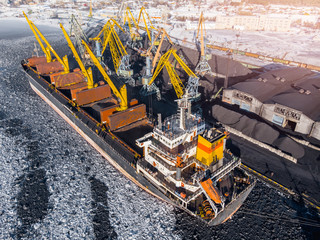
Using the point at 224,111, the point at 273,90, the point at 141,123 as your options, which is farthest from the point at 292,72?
the point at 141,123

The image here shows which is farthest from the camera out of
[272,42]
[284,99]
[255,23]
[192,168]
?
[255,23]

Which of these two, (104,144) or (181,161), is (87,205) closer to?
(104,144)

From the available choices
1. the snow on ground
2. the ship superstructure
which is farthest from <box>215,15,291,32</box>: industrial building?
the ship superstructure

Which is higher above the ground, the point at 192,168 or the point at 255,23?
the point at 255,23

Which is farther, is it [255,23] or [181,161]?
[255,23]

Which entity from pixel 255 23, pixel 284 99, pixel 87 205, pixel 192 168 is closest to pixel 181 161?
pixel 192 168

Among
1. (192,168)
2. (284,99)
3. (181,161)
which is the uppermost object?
(181,161)

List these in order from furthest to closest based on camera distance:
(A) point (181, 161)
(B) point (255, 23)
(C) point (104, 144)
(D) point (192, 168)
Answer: (B) point (255, 23) < (C) point (104, 144) < (D) point (192, 168) < (A) point (181, 161)
